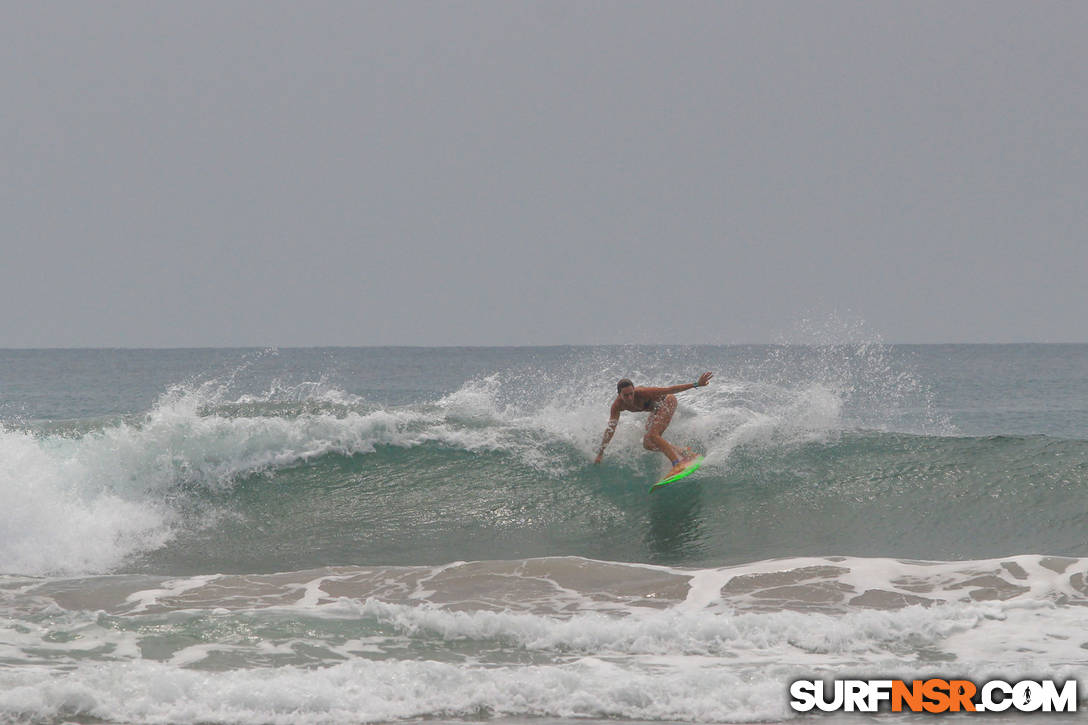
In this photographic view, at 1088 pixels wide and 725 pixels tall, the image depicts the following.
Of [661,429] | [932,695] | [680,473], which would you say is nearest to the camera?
[932,695]

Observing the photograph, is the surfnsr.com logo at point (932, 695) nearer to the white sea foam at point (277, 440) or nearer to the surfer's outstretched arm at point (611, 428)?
the surfer's outstretched arm at point (611, 428)

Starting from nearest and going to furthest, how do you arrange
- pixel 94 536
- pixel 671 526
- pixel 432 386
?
1. pixel 94 536
2. pixel 671 526
3. pixel 432 386

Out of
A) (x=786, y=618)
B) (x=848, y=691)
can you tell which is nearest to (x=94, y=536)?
(x=786, y=618)

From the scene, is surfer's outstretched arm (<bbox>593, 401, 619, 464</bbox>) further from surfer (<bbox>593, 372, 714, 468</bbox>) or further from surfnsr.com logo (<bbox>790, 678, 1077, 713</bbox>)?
surfnsr.com logo (<bbox>790, 678, 1077, 713</bbox>)

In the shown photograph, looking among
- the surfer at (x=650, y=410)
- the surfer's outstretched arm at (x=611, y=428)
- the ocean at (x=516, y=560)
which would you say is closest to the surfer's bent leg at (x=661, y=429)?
the surfer at (x=650, y=410)

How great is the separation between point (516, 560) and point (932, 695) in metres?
4.45

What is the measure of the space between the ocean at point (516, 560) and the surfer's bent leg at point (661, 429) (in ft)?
1.71

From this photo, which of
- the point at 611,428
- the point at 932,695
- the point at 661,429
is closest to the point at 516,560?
the point at 611,428

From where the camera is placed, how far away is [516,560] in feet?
31.4

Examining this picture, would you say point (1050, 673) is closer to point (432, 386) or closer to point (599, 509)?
point (599, 509)

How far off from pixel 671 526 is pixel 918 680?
5.45 m

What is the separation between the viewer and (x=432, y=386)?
159 ft

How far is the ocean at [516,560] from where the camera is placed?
601cm

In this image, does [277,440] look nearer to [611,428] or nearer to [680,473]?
[611,428]
